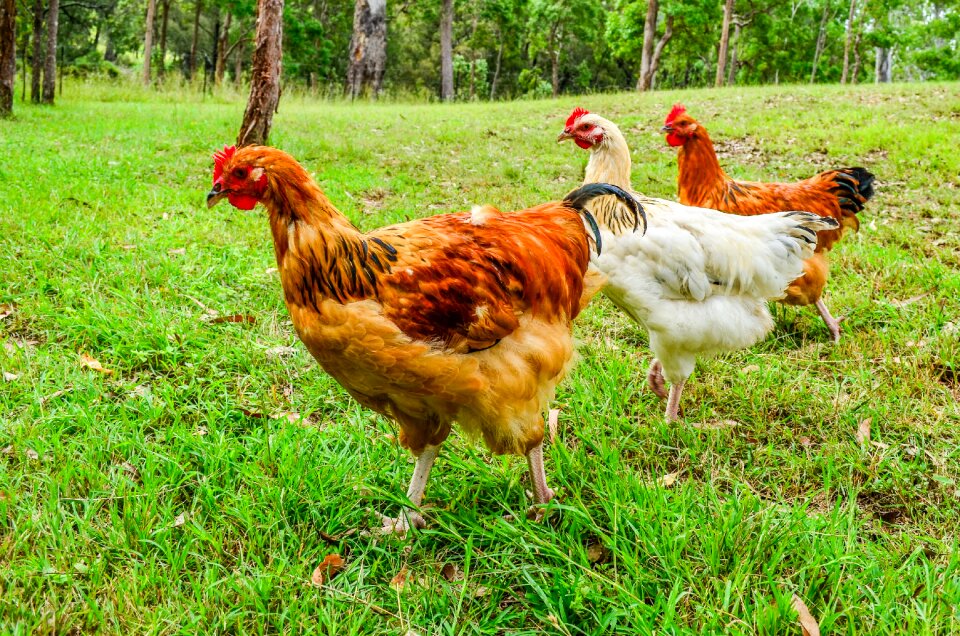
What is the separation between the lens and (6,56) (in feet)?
36.7

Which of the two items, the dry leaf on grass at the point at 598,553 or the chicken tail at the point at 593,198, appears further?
the chicken tail at the point at 593,198

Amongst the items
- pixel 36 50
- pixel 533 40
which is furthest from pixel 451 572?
pixel 533 40

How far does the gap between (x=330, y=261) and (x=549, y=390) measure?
110 cm

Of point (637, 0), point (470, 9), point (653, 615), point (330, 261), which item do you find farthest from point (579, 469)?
point (470, 9)

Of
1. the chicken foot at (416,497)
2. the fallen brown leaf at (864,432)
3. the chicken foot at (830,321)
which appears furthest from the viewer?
the chicken foot at (830,321)

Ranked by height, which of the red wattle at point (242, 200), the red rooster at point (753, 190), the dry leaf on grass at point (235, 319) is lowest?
the dry leaf on grass at point (235, 319)

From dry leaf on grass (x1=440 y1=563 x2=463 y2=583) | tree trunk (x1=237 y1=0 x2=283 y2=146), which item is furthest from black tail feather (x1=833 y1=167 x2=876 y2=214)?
tree trunk (x1=237 y1=0 x2=283 y2=146)

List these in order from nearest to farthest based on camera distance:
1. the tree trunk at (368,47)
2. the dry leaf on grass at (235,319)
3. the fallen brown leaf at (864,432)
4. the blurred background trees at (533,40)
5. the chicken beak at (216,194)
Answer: the chicken beak at (216,194)
the fallen brown leaf at (864,432)
the dry leaf on grass at (235,319)
the tree trunk at (368,47)
the blurred background trees at (533,40)

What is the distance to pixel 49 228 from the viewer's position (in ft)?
16.4

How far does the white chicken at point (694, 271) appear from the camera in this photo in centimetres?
325

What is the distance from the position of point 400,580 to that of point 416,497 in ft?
1.40

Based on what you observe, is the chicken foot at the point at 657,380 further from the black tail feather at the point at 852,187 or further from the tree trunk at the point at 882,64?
the tree trunk at the point at 882,64

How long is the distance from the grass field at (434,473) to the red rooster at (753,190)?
25.5 inches

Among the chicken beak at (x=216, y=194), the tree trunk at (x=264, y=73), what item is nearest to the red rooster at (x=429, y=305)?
the chicken beak at (x=216, y=194)
